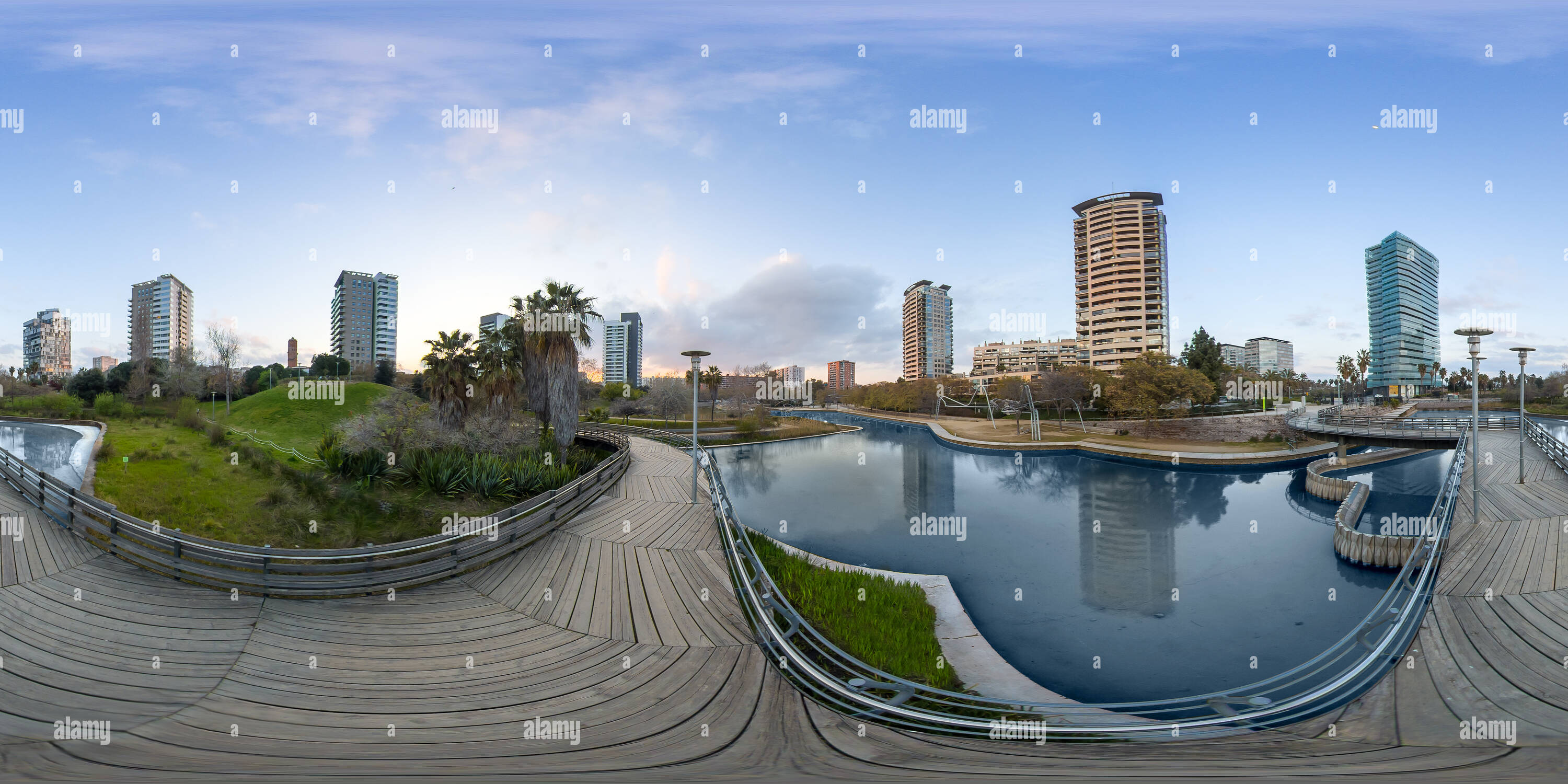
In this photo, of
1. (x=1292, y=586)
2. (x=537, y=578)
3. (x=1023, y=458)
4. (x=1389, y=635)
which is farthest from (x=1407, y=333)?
(x=537, y=578)

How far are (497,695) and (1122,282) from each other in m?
112

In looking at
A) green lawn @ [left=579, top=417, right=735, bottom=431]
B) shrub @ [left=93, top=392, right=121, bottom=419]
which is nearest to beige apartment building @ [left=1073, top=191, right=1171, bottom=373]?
green lawn @ [left=579, top=417, right=735, bottom=431]

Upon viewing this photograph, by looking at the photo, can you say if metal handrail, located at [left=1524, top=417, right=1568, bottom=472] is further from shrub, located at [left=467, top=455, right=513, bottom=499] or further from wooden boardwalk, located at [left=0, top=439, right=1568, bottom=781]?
shrub, located at [left=467, top=455, right=513, bottom=499]

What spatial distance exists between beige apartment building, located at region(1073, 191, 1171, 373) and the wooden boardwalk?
97.5 meters

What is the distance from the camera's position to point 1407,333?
117 m

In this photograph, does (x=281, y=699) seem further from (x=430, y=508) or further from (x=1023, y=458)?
(x=1023, y=458)

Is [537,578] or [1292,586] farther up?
[537,578]

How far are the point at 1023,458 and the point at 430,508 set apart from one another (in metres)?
35.0

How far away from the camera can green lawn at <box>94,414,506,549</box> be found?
11734 millimetres

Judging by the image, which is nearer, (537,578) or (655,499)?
(537,578)
